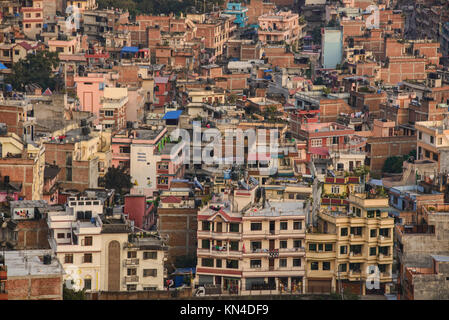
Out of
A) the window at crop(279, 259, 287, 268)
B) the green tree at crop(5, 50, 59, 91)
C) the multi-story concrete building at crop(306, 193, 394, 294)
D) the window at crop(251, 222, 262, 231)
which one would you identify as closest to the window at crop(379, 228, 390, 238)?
the multi-story concrete building at crop(306, 193, 394, 294)

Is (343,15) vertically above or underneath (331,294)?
above

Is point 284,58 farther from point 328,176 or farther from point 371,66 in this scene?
point 328,176

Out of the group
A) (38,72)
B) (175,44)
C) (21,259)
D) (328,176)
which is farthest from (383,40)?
(21,259)

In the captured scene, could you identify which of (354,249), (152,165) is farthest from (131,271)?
(152,165)

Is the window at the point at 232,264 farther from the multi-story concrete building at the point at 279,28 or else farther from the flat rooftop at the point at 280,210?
the multi-story concrete building at the point at 279,28

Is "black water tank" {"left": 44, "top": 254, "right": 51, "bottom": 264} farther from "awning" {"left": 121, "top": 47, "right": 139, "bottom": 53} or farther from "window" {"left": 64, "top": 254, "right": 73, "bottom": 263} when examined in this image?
A: "awning" {"left": 121, "top": 47, "right": 139, "bottom": 53}
